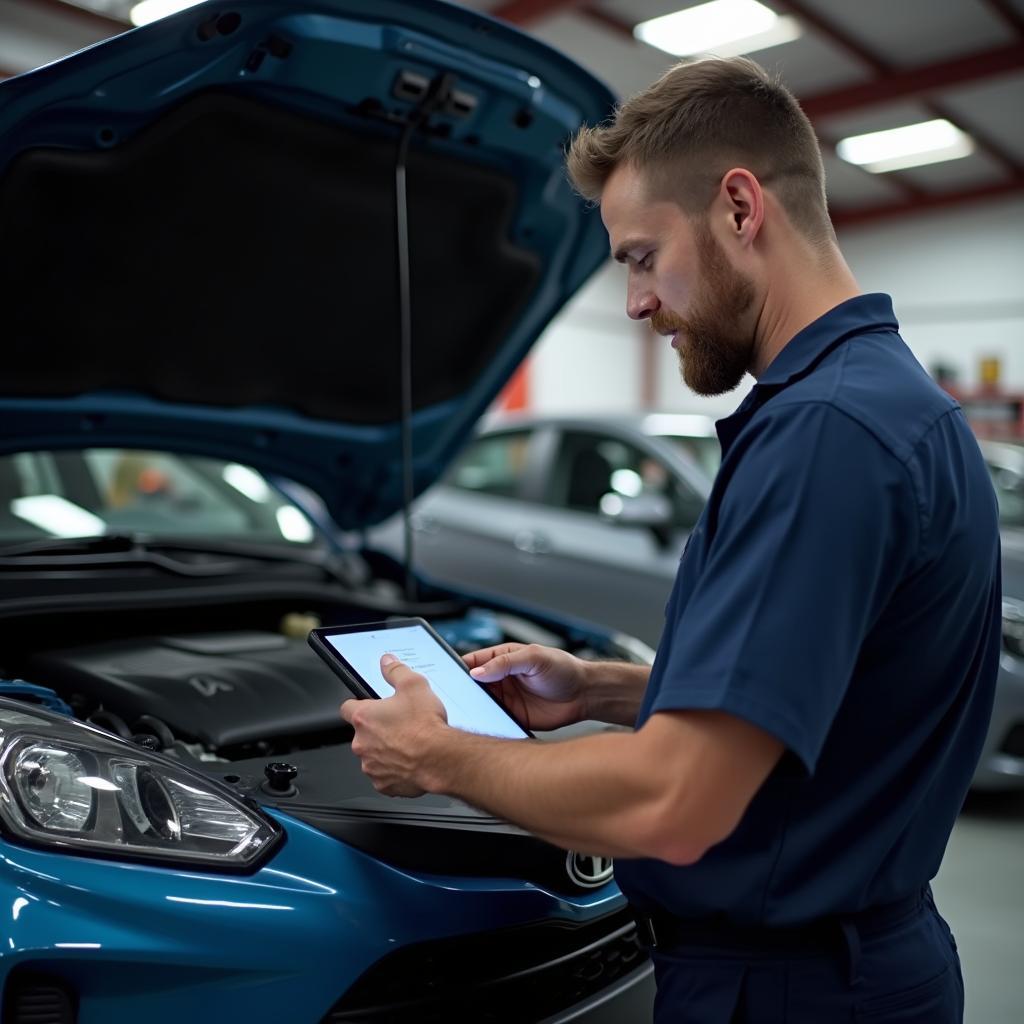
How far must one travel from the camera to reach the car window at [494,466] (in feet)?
15.3

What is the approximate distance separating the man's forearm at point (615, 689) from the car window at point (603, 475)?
2.57 m

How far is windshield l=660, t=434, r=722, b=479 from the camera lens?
415 cm

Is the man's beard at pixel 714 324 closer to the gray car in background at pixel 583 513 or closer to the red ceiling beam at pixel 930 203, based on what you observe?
the gray car in background at pixel 583 513

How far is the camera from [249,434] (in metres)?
2.40

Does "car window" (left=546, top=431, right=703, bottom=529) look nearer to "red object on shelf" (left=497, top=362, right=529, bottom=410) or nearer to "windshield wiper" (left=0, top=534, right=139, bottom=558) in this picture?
"windshield wiper" (left=0, top=534, right=139, bottom=558)

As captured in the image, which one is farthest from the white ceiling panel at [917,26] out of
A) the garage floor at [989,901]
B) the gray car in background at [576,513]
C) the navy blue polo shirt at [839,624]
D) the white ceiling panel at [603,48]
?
the navy blue polo shirt at [839,624]

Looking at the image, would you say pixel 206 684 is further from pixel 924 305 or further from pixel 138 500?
pixel 924 305

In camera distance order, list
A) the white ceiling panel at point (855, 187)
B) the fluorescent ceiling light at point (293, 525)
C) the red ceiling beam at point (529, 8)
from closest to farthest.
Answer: the fluorescent ceiling light at point (293, 525) → the red ceiling beam at point (529, 8) → the white ceiling panel at point (855, 187)

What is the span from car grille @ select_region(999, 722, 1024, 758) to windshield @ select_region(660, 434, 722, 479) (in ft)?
4.82

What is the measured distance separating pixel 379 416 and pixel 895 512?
178 cm

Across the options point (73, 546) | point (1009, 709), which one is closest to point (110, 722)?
point (73, 546)

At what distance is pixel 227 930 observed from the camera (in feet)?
3.62

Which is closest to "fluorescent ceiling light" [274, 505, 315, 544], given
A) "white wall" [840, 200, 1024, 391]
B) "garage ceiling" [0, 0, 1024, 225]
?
"garage ceiling" [0, 0, 1024, 225]

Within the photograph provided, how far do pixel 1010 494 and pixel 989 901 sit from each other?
2261mm
